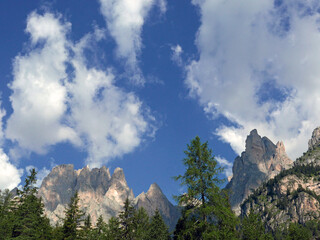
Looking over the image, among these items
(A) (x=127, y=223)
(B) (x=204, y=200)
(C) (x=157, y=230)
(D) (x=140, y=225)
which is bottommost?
(B) (x=204, y=200)

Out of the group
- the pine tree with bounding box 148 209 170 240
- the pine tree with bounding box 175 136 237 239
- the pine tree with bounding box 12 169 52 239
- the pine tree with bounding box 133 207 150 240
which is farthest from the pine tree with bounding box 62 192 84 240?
the pine tree with bounding box 175 136 237 239

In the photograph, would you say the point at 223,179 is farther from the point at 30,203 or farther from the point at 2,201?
the point at 2,201

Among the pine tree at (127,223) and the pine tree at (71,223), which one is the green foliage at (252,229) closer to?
the pine tree at (127,223)

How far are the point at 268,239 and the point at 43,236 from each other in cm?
3659

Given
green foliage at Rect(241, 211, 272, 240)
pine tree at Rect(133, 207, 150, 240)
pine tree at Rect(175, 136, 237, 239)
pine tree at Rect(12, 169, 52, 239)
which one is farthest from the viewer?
pine tree at Rect(133, 207, 150, 240)

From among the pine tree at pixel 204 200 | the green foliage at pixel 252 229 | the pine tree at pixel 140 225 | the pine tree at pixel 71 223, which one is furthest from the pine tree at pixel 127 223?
the pine tree at pixel 204 200

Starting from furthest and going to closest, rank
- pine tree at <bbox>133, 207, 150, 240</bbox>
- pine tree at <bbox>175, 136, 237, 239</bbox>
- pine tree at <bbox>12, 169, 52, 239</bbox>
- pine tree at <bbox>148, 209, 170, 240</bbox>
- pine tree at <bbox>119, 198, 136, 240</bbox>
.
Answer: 1. pine tree at <bbox>148, 209, 170, 240</bbox>
2. pine tree at <bbox>119, 198, 136, 240</bbox>
3. pine tree at <bbox>133, 207, 150, 240</bbox>
4. pine tree at <bbox>12, 169, 52, 239</bbox>
5. pine tree at <bbox>175, 136, 237, 239</bbox>

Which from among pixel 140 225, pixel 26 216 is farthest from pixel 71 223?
pixel 140 225

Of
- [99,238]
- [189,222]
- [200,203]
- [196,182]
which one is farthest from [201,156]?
[99,238]

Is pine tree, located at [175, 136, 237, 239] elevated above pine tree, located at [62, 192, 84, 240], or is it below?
below

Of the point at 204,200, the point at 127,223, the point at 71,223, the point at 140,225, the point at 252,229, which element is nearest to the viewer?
the point at 204,200

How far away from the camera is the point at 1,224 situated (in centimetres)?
3984

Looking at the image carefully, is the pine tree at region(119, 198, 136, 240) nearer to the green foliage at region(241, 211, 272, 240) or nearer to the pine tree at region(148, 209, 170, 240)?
the pine tree at region(148, 209, 170, 240)

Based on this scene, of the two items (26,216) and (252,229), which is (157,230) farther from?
(26,216)
